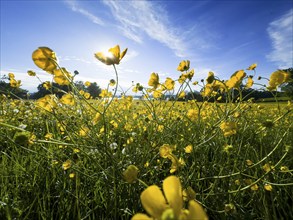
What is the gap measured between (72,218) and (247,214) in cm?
104

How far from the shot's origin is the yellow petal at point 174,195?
0.41m

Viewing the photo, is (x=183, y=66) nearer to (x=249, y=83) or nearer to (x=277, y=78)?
(x=249, y=83)

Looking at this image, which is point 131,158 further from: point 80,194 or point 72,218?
point 72,218

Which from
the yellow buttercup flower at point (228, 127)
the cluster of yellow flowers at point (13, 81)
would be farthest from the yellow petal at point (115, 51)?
the cluster of yellow flowers at point (13, 81)

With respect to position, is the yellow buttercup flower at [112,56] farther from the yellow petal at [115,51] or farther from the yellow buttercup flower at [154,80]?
the yellow buttercup flower at [154,80]

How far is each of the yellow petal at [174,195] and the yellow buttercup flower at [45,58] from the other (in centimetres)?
85

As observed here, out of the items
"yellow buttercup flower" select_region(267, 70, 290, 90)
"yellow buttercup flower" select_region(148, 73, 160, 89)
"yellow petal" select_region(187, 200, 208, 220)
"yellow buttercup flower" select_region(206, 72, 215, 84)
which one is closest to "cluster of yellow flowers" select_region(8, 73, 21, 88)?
"yellow buttercup flower" select_region(148, 73, 160, 89)

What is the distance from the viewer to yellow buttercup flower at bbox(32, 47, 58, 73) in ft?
3.37

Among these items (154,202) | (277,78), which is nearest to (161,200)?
(154,202)

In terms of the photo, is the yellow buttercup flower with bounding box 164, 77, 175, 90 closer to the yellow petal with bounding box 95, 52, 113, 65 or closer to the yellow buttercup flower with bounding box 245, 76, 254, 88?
the yellow buttercup flower with bounding box 245, 76, 254, 88

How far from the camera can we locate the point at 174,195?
0.41 metres

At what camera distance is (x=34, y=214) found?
51.1 inches

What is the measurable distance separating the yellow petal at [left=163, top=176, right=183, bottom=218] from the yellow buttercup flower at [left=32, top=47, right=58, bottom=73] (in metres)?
0.85

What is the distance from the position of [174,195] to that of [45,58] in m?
0.93
